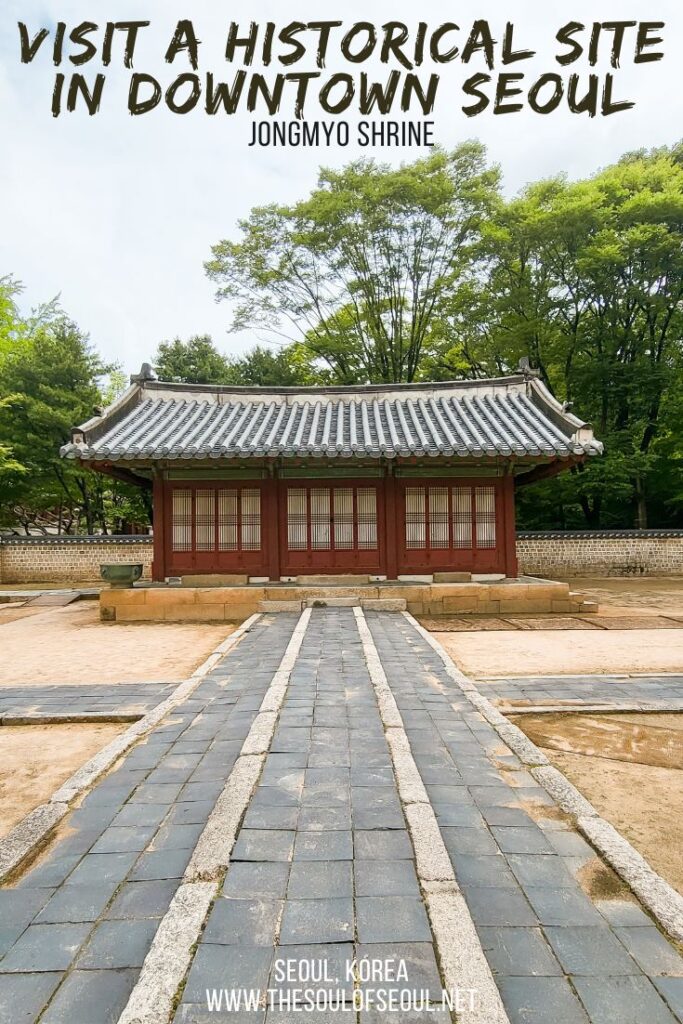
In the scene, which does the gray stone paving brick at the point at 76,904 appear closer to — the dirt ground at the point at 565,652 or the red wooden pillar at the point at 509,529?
the dirt ground at the point at 565,652

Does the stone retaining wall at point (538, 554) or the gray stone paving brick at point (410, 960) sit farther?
the stone retaining wall at point (538, 554)

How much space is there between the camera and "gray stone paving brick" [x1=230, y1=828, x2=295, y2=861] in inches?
99.7

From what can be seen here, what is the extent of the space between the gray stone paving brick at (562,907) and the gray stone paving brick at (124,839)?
1879 millimetres

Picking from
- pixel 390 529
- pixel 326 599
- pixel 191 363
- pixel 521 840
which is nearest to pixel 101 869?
pixel 521 840

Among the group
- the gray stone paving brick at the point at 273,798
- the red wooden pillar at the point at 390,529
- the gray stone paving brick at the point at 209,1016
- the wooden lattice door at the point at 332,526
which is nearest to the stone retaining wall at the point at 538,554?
the red wooden pillar at the point at 390,529

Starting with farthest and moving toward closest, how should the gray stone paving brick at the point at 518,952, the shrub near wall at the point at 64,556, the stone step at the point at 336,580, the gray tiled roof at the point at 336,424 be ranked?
1. the shrub near wall at the point at 64,556
2. the stone step at the point at 336,580
3. the gray tiled roof at the point at 336,424
4. the gray stone paving brick at the point at 518,952

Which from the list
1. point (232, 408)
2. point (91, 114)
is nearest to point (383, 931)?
point (91, 114)

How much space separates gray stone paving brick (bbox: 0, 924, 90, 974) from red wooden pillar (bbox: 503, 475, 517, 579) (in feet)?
38.1

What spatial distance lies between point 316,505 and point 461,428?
3.98 meters

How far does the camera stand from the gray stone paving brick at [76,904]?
7.39ft

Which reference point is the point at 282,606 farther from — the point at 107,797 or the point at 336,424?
the point at 107,797

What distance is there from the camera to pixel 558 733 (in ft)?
15.2

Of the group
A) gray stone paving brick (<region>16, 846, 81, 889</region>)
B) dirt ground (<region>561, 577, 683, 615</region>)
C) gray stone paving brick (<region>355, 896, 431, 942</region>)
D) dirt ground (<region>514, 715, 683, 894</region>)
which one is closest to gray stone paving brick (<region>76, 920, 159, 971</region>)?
gray stone paving brick (<region>16, 846, 81, 889</region>)

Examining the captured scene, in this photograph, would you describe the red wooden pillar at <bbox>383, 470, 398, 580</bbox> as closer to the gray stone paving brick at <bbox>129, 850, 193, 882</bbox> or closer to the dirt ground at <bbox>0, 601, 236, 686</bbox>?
the dirt ground at <bbox>0, 601, 236, 686</bbox>
